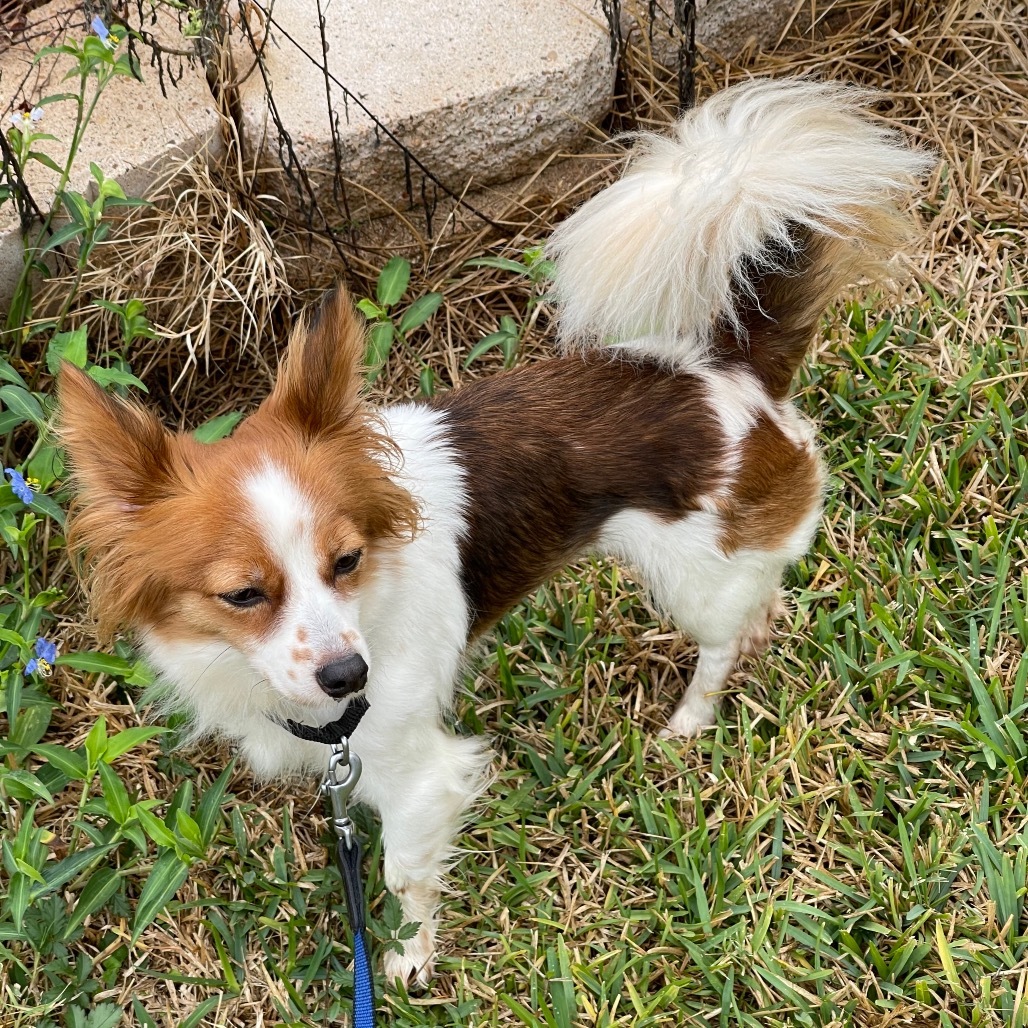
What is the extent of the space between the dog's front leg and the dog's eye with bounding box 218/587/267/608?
0.50 metres

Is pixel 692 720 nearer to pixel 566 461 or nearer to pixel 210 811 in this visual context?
pixel 566 461

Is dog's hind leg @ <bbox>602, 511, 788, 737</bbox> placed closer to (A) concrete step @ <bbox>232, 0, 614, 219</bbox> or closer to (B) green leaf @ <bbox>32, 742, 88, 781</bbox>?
(B) green leaf @ <bbox>32, 742, 88, 781</bbox>

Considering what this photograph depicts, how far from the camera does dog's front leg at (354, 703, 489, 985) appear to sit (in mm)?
2578

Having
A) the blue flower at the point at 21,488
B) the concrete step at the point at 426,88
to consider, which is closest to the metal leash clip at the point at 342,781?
the blue flower at the point at 21,488

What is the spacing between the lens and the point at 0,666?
2.96 m

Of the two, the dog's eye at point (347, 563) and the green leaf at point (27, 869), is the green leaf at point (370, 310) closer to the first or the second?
the dog's eye at point (347, 563)

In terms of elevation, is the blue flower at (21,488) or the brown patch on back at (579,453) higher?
the blue flower at (21,488)

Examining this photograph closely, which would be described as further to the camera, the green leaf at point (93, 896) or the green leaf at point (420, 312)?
the green leaf at point (420, 312)

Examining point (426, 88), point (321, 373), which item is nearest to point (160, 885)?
point (321, 373)

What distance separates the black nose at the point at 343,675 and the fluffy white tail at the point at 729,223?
3.42 ft

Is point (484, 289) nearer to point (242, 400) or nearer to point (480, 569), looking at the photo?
point (242, 400)

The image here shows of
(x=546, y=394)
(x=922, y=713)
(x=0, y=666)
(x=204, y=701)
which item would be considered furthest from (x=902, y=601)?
(x=0, y=666)

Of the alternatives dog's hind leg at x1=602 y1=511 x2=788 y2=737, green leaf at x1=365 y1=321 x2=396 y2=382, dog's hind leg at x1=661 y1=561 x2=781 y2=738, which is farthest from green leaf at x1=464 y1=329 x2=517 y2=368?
dog's hind leg at x1=661 y1=561 x2=781 y2=738

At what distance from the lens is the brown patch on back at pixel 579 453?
2.66 metres
